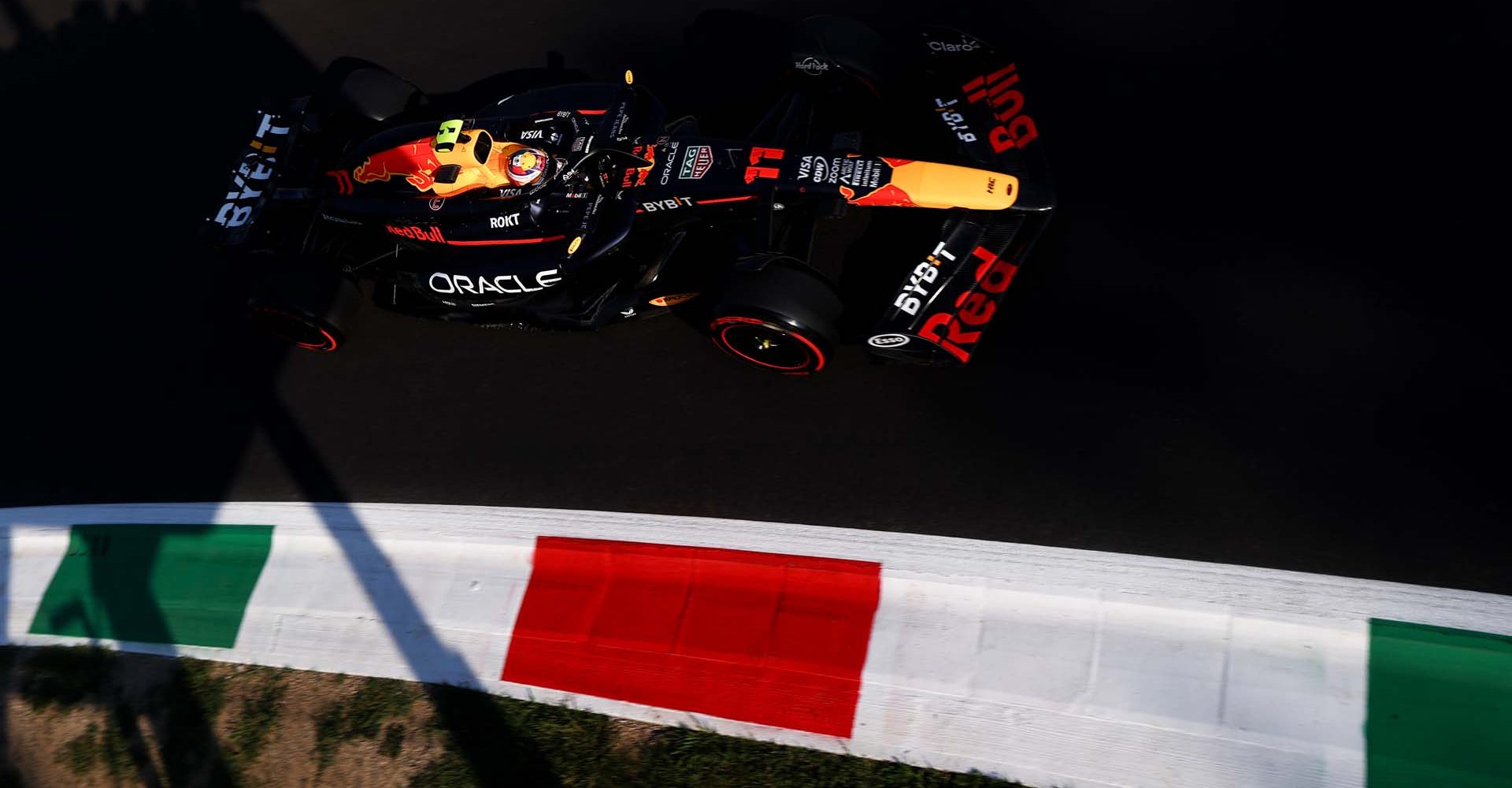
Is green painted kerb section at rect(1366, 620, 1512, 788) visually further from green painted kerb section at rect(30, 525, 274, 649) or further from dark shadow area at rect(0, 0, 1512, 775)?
green painted kerb section at rect(30, 525, 274, 649)

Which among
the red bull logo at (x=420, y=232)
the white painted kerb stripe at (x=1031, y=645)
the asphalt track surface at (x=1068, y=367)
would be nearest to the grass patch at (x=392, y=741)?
the white painted kerb stripe at (x=1031, y=645)

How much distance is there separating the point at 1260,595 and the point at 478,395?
20.8 ft

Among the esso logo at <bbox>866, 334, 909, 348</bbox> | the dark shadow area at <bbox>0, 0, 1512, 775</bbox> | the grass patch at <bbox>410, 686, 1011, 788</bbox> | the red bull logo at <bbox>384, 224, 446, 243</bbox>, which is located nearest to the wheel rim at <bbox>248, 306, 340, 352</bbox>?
the dark shadow area at <bbox>0, 0, 1512, 775</bbox>

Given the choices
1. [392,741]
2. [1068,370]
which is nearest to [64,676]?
[392,741]

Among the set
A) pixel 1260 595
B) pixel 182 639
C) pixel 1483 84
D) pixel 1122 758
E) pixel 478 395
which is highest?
pixel 1483 84

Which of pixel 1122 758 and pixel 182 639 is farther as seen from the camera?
pixel 182 639

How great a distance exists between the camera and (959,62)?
8.69 m

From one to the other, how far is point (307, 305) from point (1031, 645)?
251 inches

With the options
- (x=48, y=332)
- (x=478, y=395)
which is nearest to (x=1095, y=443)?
(x=478, y=395)

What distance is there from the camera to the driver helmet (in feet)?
27.4

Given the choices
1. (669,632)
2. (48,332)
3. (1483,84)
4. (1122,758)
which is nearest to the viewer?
(1122,758)

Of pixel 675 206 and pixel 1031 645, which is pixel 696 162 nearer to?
pixel 675 206

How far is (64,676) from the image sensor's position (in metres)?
8.58

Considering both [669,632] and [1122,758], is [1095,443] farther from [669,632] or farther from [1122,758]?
[669,632]
